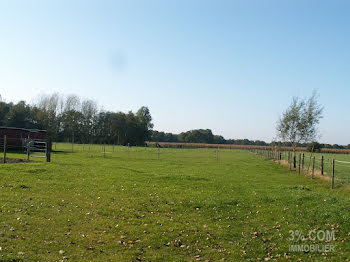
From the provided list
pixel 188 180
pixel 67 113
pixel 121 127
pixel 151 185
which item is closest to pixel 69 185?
pixel 151 185

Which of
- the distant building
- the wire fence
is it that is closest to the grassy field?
the wire fence

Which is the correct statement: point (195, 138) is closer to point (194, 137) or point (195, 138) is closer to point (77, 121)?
point (194, 137)

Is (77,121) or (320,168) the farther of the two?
(77,121)

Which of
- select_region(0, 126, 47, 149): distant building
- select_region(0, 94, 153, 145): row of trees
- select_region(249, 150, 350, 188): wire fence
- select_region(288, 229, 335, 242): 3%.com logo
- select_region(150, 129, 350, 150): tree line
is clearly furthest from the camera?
select_region(150, 129, 350, 150): tree line

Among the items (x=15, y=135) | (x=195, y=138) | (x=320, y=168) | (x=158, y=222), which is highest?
(x=195, y=138)

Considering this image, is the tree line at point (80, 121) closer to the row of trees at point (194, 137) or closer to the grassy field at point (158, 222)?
the row of trees at point (194, 137)

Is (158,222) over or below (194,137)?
below

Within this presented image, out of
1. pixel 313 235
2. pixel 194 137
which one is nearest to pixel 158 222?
pixel 313 235

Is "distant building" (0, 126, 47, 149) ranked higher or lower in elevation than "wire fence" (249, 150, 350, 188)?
higher

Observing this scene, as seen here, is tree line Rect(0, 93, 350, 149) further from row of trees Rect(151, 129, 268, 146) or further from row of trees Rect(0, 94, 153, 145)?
row of trees Rect(151, 129, 268, 146)

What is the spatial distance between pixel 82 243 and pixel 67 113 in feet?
303

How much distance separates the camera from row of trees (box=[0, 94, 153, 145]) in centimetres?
8206

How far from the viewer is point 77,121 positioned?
9588cm

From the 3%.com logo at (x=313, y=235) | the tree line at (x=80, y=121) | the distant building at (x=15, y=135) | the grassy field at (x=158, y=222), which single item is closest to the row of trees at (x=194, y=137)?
the tree line at (x=80, y=121)
